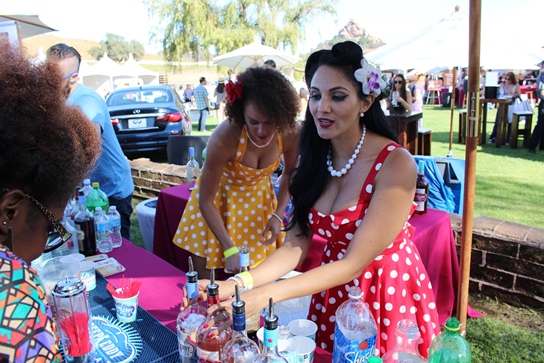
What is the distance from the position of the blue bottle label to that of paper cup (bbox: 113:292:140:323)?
847mm

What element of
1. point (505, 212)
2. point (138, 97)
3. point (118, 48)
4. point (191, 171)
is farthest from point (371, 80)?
point (118, 48)

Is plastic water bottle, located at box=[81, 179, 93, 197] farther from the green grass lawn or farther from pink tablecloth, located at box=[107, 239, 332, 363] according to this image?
the green grass lawn

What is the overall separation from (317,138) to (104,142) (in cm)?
197

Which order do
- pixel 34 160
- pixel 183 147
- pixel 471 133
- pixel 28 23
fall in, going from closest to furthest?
pixel 34 160 < pixel 471 133 < pixel 28 23 < pixel 183 147

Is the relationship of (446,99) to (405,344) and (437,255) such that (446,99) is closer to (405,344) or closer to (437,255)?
(437,255)

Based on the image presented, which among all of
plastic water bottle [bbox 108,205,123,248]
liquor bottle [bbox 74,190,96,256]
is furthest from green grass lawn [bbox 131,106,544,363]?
liquor bottle [bbox 74,190,96,256]

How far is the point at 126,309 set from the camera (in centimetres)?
166

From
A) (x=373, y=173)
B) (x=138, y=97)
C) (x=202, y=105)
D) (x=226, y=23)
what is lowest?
(x=373, y=173)

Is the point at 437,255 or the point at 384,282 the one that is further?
the point at 437,255

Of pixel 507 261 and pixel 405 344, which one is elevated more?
pixel 405 344

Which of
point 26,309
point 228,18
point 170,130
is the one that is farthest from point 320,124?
point 228,18

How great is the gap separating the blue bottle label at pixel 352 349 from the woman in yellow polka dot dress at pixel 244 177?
103 cm

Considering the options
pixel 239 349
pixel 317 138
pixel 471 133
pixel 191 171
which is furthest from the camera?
pixel 191 171

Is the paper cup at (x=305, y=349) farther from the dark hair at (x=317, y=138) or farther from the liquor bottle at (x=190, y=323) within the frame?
the dark hair at (x=317, y=138)
